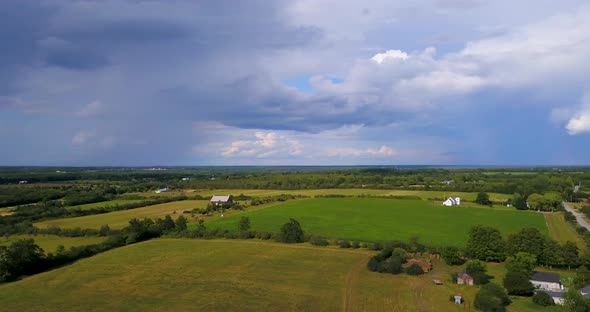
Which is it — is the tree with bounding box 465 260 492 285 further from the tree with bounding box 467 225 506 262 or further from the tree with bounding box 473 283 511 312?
the tree with bounding box 467 225 506 262

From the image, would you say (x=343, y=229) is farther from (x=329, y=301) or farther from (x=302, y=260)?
(x=329, y=301)

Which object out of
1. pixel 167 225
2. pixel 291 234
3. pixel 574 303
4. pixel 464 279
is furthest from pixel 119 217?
Answer: pixel 574 303

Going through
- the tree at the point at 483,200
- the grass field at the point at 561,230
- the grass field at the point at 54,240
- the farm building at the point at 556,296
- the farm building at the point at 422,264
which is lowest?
the grass field at the point at 54,240

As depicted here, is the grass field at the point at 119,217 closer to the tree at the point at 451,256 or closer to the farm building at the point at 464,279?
the tree at the point at 451,256

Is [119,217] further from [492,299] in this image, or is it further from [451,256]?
[492,299]

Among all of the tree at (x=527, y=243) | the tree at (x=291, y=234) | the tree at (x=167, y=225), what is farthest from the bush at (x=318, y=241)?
the tree at (x=167, y=225)
